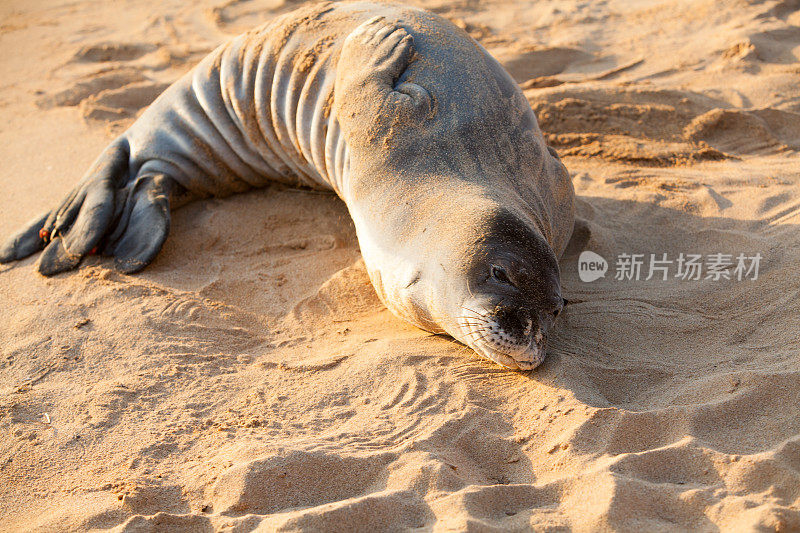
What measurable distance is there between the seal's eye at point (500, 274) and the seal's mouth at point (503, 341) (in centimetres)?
15

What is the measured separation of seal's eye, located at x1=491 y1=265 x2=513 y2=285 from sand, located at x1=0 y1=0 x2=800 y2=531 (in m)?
0.38

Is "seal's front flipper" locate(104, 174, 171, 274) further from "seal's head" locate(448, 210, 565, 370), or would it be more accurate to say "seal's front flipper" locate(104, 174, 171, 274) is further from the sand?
"seal's head" locate(448, 210, 565, 370)

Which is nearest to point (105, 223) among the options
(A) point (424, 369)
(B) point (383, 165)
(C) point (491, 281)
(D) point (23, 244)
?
(D) point (23, 244)

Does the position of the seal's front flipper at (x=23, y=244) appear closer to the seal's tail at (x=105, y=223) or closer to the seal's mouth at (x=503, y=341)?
the seal's tail at (x=105, y=223)

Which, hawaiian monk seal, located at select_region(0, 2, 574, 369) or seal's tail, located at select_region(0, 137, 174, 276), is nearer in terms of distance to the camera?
hawaiian monk seal, located at select_region(0, 2, 574, 369)

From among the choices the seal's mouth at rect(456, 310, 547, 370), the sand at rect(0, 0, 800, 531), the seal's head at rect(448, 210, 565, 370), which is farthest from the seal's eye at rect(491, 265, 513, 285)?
the sand at rect(0, 0, 800, 531)

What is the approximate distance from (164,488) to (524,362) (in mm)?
1391

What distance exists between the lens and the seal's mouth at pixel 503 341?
3.05 m

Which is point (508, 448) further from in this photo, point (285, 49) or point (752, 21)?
point (752, 21)

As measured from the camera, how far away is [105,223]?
14.6ft

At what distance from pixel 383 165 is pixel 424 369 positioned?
0.98m

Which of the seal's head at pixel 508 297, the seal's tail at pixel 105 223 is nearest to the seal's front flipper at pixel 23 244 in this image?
the seal's tail at pixel 105 223

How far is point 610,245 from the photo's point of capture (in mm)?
4137

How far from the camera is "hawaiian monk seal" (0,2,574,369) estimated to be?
10.3 ft
